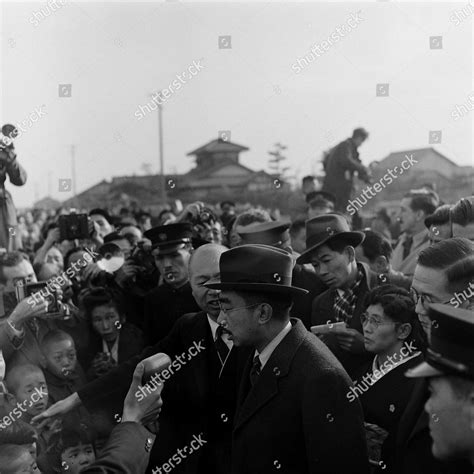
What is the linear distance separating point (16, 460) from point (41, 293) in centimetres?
109

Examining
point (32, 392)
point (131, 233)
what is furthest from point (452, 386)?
point (131, 233)

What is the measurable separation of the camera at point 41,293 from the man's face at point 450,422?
284cm

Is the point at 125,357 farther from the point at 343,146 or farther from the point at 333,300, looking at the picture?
the point at 343,146

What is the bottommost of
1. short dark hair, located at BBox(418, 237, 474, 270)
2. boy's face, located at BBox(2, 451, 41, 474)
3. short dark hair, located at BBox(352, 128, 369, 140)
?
boy's face, located at BBox(2, 451, 41, 474)

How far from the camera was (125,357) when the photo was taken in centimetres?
428

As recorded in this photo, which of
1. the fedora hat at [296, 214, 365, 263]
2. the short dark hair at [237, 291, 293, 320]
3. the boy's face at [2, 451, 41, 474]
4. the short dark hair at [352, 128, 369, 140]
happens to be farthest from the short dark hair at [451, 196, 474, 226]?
the short dark hair at [352, 128, 369, 140]

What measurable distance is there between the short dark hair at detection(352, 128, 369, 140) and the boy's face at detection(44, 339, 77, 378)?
4.72 meters

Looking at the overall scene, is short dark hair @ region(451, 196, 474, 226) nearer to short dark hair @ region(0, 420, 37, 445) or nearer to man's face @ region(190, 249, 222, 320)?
man's face @ region(190, 249, 222, 320)

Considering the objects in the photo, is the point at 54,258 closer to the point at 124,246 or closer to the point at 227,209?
the point at 124,246

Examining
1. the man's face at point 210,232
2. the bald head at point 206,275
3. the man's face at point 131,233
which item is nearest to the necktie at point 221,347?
the bald head at point 206,275

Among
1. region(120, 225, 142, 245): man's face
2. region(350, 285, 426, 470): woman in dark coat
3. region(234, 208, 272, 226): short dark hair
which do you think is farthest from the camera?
region(120, 225, 142, 245): man's face

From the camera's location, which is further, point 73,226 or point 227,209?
point 227,209

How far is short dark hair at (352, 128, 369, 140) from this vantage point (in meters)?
7.67

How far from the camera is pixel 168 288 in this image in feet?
14.5
